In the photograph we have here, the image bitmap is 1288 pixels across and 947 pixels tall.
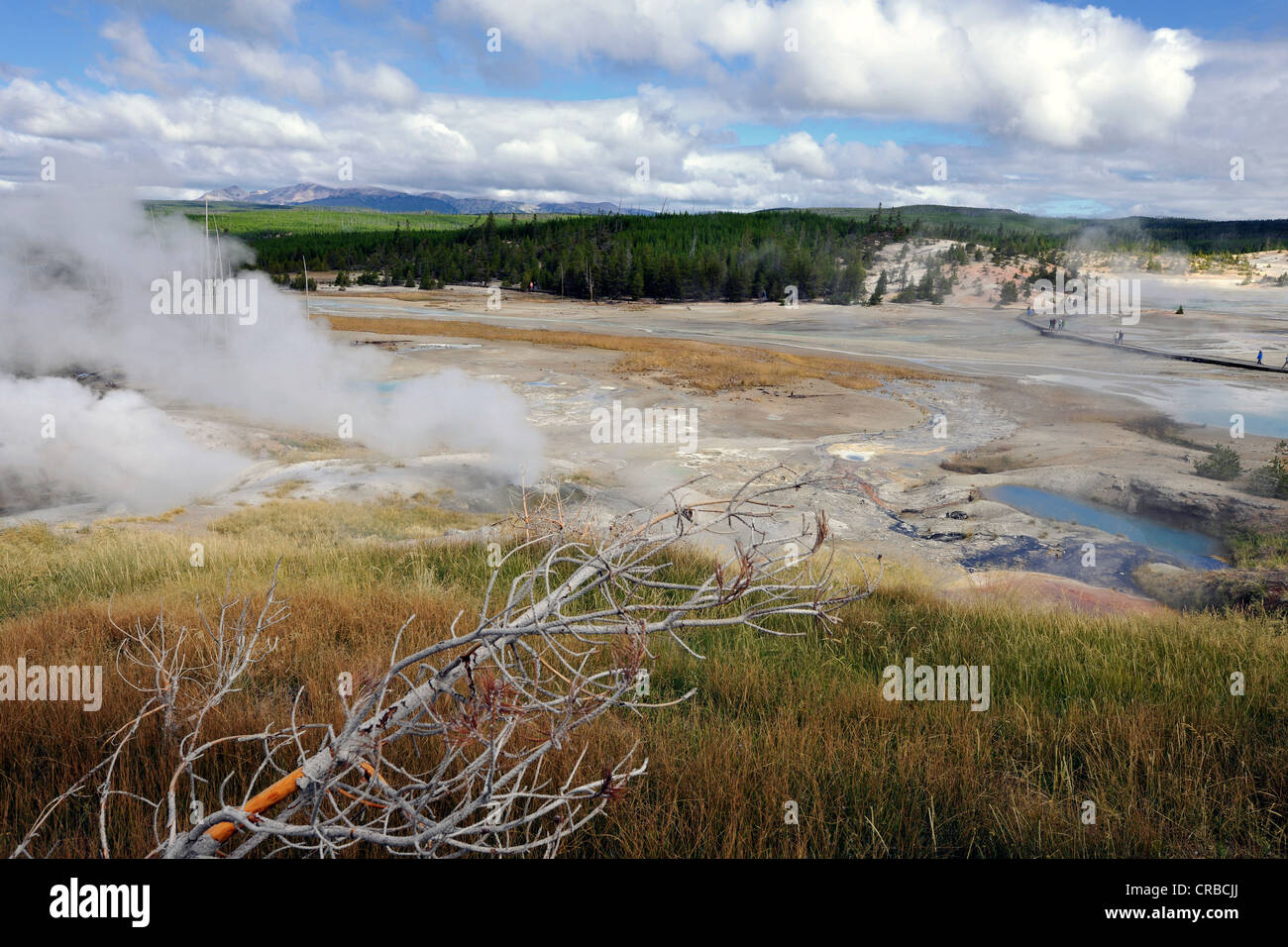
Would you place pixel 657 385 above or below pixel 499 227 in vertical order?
below

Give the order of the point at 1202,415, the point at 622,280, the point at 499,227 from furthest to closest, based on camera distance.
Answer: the point at 499,227
the point at 622,280
the point at 1202,415

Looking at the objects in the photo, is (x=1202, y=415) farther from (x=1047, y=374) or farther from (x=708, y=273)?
(x=708, y=273)

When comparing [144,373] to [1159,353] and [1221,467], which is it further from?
[1159,353]

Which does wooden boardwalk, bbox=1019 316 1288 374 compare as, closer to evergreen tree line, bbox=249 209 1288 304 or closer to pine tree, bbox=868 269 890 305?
pine tree, bbox=868 269 890 305

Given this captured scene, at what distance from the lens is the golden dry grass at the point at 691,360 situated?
100 ft

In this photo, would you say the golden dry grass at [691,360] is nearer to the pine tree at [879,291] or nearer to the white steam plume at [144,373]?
the white steam plume at [144,373]

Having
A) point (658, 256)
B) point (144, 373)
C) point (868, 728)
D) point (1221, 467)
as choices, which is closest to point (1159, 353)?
point (1221, 467)

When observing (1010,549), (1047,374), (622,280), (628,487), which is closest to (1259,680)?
(1010,549)

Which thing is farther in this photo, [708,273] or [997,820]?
[708,273]

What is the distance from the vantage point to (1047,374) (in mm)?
33062

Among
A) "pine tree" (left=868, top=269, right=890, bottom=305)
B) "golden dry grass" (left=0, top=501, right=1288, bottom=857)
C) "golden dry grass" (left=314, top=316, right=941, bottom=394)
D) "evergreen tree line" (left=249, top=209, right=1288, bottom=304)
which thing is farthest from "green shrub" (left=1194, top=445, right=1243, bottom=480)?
"evergreen tree line" (left=249, top=209, right=1288, bottom=304)

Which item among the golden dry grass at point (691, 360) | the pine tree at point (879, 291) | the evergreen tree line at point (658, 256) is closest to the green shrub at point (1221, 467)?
the golden dry grass at point (691, 360)

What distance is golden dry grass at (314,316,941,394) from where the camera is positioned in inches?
1201

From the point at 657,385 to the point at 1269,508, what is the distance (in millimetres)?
19402
